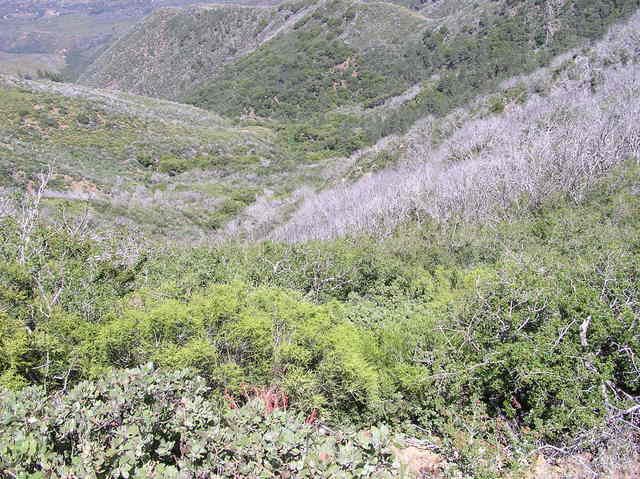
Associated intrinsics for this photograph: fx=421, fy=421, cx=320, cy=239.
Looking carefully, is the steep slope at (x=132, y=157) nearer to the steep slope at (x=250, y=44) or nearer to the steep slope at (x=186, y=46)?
the steep slope at (x=250, y=44)

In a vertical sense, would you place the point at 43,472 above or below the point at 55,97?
below

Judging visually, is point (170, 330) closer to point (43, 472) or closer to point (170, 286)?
point (170, 286)

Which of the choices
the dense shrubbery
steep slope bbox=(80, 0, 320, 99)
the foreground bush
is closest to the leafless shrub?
the dense shrubbery

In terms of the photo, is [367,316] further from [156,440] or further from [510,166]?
[510,166]

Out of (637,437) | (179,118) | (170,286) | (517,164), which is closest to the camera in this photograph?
(637,437)

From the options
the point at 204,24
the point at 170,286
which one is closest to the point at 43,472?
the point at 170,286

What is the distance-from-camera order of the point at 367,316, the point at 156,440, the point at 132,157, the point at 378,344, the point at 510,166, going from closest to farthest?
the point at 156,440
the point at 378,344
the point at 367,316
the point at 510,166
the point at 132,157

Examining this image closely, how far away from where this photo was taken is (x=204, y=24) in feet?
300

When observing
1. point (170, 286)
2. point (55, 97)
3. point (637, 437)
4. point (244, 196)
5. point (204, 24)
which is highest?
point (204, 24)

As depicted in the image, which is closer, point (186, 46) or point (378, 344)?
point (378, 344)

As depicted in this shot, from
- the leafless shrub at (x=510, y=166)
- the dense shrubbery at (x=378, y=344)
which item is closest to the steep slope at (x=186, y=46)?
the leafless shrub at (x=510, y=166)

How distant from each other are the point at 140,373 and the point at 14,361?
1.70 m

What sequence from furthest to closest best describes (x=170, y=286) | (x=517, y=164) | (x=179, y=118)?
(x=179, y=118), (x=517, y=164), (x=170, y=286)

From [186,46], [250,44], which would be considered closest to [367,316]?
[250,44]
